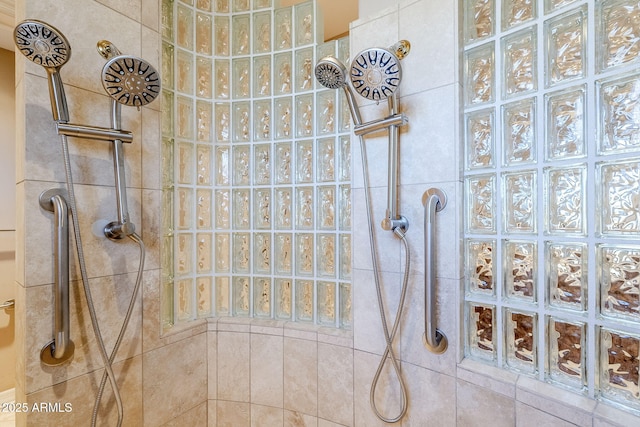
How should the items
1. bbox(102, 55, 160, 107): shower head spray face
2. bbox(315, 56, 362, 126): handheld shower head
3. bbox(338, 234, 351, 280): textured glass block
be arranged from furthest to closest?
1. bbox(338, 234, 351, 280): textured glass block
2. bbox(315, 56, 362, 126): handheld shower head
3. bbox(102, 55, 160, 107): shower head spray face

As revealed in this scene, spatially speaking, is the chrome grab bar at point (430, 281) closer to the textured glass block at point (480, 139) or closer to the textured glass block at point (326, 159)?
the textured glass block at point (480, 139)

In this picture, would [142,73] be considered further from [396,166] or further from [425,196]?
[425,196]

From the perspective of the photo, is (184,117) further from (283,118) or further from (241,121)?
(283,118)

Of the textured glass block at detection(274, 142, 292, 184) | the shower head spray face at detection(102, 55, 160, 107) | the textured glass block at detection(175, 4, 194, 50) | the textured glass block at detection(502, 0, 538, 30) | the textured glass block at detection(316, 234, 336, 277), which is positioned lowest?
the textured glass block at detection(316, 234, 336, 277)

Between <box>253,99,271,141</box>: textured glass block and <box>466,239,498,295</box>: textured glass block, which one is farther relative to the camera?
<box>253,99,271,141</box>: textured glass block

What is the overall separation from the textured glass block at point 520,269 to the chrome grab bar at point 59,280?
1307 mm

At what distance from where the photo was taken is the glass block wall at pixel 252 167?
1.23 m

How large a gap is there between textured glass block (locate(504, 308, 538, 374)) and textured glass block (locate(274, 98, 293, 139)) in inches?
41.3

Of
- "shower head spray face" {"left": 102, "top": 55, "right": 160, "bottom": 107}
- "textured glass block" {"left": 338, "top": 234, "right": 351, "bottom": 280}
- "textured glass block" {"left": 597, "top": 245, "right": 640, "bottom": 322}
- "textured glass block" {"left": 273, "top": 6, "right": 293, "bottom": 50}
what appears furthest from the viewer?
"textured glass block" {"left": 273, "top": 6, "right": 293, "bottom": 50}

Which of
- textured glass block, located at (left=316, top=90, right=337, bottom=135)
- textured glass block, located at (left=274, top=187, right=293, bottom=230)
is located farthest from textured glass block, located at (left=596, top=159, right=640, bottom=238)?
textured glass block, located at (left=274, top=187, right=293, bottom=230)

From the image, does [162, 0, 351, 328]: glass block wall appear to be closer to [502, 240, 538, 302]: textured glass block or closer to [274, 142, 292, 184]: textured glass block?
[274, 142, 292, 184]: textured glass block

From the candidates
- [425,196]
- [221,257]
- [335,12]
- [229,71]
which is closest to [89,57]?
[229,71]

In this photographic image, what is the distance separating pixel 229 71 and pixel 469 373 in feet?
4.95

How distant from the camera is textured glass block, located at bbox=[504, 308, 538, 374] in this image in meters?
0.83
